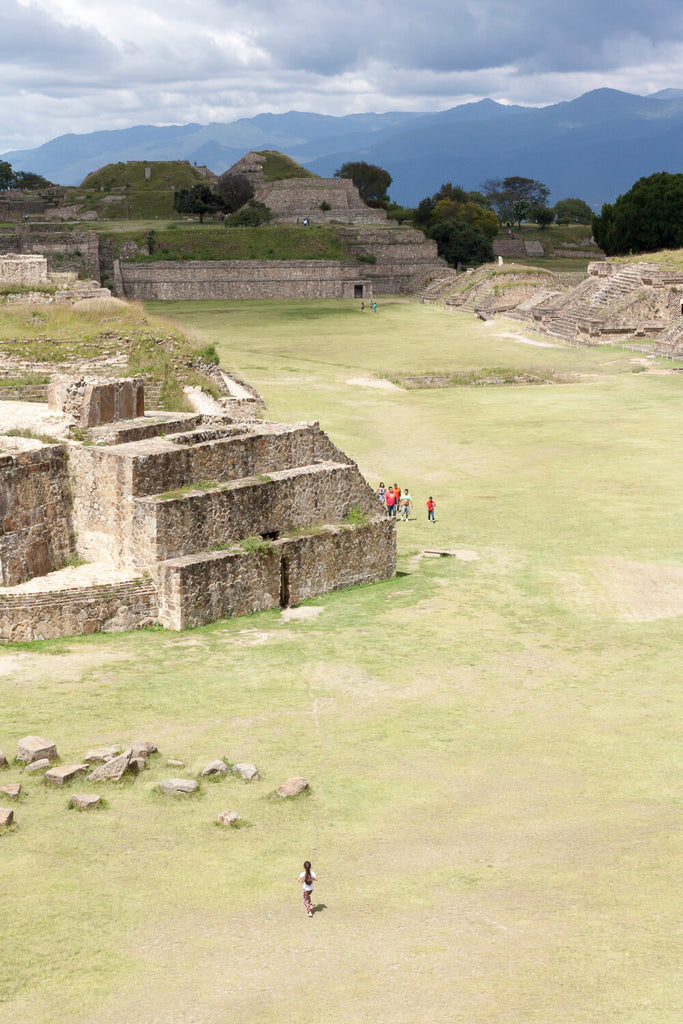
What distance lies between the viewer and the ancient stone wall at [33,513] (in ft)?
60.2

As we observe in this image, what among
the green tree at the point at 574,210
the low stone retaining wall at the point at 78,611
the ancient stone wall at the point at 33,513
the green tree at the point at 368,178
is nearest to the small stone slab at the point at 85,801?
the low stone retaining wall at the point at 78,611

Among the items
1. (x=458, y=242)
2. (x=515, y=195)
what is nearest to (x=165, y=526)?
(x=458, y=242)

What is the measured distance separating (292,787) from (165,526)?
6.60 metres

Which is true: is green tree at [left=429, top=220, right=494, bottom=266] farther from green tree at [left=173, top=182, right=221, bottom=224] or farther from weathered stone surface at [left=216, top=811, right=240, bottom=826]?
Result: weathered stone surface at [left=216, top=811, right=240, bottom=826]

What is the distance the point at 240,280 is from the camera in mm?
85188

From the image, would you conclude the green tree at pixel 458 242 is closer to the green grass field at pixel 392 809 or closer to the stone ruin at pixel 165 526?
the green grass field at pixel 392 809

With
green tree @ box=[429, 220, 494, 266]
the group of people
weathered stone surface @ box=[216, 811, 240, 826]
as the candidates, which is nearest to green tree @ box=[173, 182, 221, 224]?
green tree @ box=[429, 220, 494, 266]

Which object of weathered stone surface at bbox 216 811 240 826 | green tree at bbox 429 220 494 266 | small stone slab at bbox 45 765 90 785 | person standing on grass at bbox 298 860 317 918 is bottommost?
weathered stone surface at bbox 216 811 240 826

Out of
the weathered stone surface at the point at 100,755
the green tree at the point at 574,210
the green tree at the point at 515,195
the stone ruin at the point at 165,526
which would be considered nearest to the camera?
the weathered stone surface at the point at 100,755

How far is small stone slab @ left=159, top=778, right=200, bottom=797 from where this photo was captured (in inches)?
471

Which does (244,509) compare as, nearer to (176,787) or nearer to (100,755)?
(100,755)

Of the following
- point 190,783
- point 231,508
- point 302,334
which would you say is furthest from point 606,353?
point 190,783

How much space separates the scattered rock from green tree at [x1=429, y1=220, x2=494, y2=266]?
281 ft

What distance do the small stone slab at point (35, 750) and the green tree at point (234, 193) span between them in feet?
307
